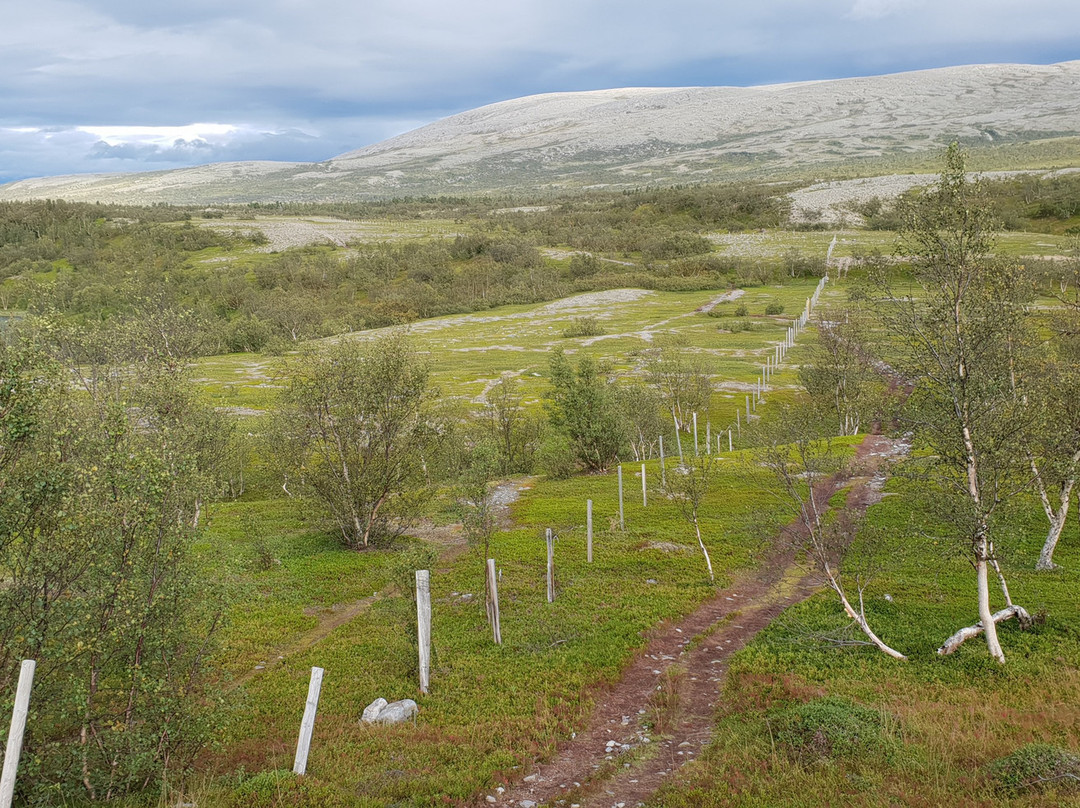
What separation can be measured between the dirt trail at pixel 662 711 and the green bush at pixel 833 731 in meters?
2.22

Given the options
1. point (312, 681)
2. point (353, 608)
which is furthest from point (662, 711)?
point (353, 608)

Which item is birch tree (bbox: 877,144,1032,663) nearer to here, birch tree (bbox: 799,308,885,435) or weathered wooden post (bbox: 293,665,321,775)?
weathered wooden post (bbox: 293,665,321,775)

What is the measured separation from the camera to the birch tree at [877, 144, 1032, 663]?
1711cm

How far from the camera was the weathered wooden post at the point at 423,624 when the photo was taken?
60.8 feet

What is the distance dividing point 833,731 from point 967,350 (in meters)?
10.7

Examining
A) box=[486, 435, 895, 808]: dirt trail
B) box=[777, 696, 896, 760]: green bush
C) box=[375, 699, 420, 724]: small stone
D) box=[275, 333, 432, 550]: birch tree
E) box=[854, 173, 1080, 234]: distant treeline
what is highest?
box=[854, 173, 1080, 234]: distant treeline

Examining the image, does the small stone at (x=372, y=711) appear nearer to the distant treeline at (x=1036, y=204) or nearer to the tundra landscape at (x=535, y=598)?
the tundra landscape at (x=535, y=598)

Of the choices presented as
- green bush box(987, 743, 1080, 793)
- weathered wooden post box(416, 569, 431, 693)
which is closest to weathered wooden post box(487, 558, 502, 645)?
weathered wooden post box(416, 569, 431, 693)

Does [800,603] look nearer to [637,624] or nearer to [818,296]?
[637,624]

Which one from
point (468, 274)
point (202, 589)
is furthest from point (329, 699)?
point (468, 274)

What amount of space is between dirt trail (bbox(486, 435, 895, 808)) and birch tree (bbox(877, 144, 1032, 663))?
2718mm

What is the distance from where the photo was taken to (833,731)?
47.6 ft

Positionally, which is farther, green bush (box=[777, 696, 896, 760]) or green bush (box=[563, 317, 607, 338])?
green bush (box=[563, 317, 607, 338])

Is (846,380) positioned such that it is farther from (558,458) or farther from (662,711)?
(662,711)
